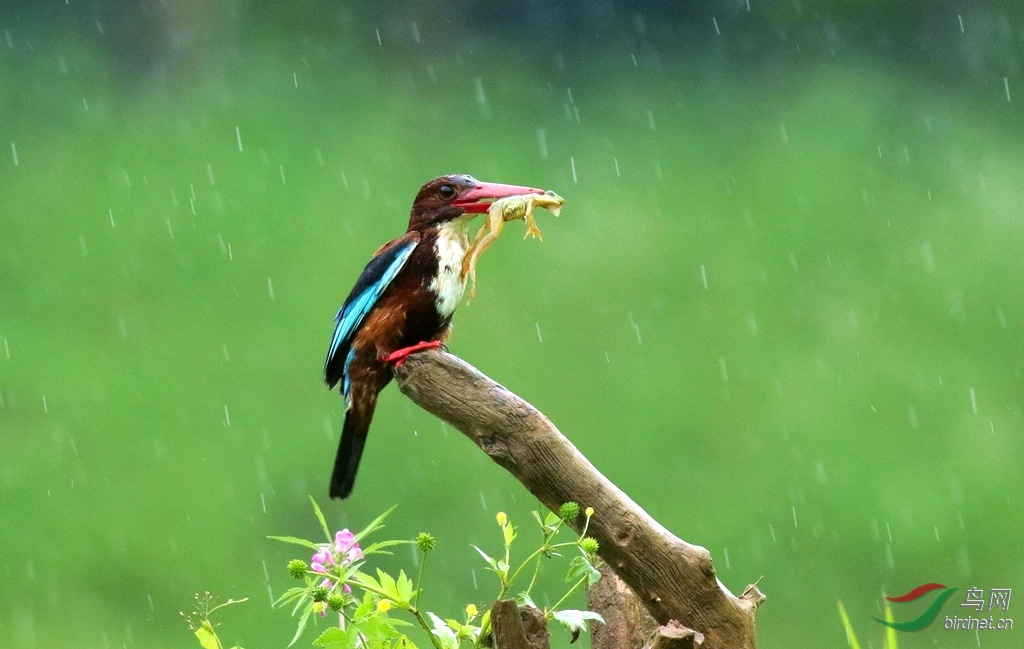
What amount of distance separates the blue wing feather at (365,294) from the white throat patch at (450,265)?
0.05 metres

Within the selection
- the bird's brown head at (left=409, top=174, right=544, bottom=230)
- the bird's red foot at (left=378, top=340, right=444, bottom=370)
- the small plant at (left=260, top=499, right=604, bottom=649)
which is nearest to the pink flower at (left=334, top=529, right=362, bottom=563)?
the small plant at (left=260, top=499, right=604, bottom=649)

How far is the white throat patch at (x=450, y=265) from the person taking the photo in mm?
1849

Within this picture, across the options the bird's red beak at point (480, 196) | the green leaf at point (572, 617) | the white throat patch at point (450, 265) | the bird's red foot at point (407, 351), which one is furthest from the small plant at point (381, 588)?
the bird's red beak at point (480, 196)

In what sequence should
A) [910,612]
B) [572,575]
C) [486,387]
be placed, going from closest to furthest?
[572,575] → [486,387] → [910,612]

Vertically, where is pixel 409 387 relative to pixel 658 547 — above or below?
above

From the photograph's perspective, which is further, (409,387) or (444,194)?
(444,194)

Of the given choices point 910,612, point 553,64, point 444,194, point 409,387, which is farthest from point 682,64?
point 409,387

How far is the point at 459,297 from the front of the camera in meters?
1.89

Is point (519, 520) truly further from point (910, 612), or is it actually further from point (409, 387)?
point (409, 387)

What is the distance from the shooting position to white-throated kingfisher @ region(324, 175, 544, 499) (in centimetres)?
183

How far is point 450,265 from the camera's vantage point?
6.09 feet

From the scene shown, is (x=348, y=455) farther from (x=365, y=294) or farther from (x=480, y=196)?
(x=480, y=196)

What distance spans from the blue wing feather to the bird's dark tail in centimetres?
7

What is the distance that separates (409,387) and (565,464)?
29cm
